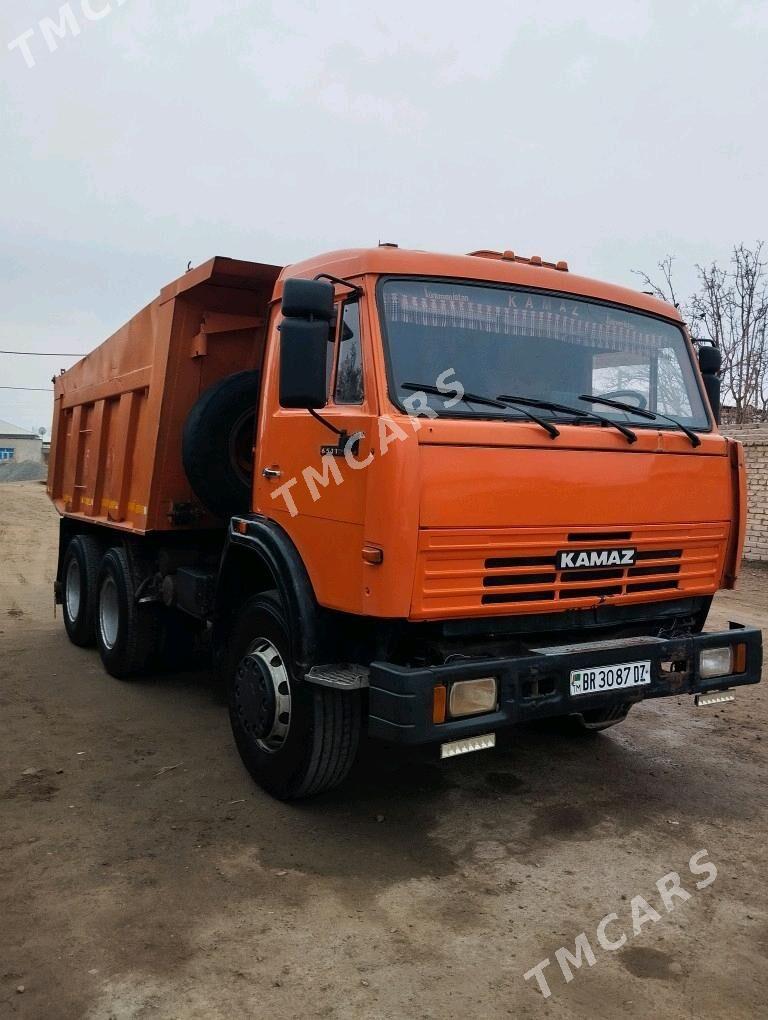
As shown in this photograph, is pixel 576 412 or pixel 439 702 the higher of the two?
pixel 576 412

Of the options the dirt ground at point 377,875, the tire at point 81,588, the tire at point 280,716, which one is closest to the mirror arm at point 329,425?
the tire at point 280,716

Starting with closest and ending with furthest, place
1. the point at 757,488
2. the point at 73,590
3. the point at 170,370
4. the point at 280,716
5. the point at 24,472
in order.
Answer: the point at 280,716
the point at 170,370
the point at 73,590
the point at 757,488
the point at 24,472

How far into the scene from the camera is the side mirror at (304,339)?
11.5ft

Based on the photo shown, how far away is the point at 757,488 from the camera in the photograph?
13.0 metres

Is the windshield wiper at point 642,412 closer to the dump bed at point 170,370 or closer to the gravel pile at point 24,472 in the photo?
the dump bed at point 170,370

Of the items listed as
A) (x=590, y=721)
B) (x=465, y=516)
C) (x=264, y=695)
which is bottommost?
Answer: (x=590, y=721)

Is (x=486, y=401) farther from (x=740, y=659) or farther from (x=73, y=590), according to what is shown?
(x=73, y=590)

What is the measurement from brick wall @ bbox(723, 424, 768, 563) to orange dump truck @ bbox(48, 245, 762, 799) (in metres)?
8.92

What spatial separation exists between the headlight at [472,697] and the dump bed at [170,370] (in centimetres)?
253

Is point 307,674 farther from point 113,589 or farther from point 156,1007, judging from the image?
point 113,589

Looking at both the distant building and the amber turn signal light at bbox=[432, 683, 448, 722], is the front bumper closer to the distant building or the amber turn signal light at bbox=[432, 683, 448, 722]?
the amber turn signal light at bbox=[432, 683, 448, 722]

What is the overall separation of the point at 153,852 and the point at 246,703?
868 mm

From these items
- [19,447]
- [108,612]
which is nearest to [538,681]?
[108,612]

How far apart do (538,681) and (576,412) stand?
1.21 metres
